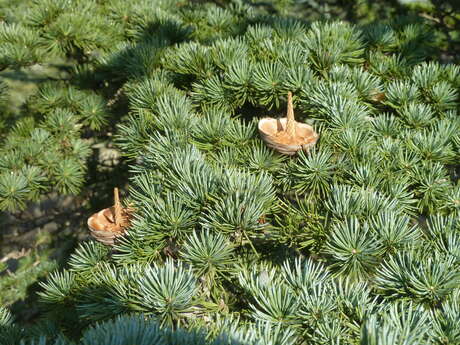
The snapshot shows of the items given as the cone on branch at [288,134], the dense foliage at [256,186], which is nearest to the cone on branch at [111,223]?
the dense foliage at [256,186]

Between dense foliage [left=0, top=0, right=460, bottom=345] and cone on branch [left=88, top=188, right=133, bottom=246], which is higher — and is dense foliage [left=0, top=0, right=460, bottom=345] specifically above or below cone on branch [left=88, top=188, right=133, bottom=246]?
above

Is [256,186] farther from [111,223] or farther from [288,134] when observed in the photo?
[111,223]

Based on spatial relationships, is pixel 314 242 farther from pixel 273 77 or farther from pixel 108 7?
pixel 108 7

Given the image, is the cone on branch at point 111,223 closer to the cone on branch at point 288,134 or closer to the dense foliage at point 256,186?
the dense foliage at point 256,186

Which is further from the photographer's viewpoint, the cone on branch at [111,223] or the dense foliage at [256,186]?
the cone on branch at [111,223]

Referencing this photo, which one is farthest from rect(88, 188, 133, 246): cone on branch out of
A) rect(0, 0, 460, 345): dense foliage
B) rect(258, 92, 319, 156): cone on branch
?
rect(258, 92, 319, 156): cone on branch

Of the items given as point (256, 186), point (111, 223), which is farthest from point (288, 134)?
point (111, 223)

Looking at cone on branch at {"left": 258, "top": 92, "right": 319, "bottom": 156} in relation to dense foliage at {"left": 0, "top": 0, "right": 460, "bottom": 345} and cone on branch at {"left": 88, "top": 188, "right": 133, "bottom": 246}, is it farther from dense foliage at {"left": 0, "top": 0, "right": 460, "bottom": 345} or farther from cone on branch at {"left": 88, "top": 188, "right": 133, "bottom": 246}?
cone on branch at {"left": 88, "top": 188, "right": 133, "bottom": 246}
